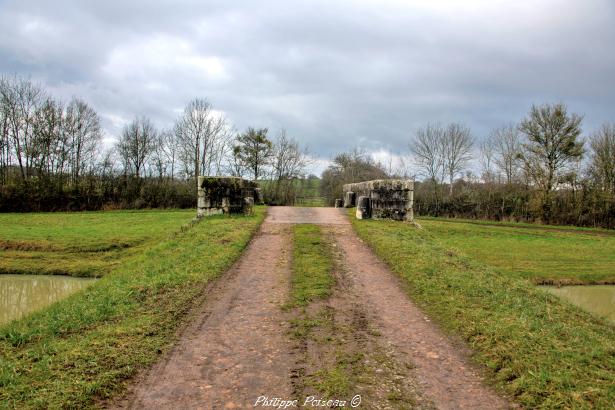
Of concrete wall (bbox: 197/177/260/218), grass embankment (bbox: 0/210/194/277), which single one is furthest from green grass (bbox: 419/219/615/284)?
grass embankment (bbox: 0/210/194/277)

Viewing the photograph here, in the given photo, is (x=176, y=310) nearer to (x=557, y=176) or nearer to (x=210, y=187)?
(x=210, y=187)

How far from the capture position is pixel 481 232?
20.3m

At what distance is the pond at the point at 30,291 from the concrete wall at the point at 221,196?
3.97 m

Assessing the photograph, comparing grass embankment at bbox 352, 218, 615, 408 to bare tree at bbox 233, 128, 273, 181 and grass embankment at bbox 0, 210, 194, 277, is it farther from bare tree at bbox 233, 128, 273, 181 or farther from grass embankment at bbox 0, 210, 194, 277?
bare tree at bbox 233, 128, 273, 181

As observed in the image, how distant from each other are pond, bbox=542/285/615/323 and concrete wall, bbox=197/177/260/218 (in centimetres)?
893

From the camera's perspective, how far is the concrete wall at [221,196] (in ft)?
44.6

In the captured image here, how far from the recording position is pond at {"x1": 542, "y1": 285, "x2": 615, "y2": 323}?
9.18m

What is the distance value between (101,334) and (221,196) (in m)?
9.11

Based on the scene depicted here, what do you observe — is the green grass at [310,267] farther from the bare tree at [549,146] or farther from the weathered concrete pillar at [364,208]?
the bare tree at [549,146]

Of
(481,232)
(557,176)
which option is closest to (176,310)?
(481,232)

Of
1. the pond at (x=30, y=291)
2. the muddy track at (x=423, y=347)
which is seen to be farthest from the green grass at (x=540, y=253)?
the pond at (x=30, y=291)

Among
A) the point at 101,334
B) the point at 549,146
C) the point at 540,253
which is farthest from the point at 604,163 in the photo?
the point at 101,334

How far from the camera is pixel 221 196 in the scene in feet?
45.3

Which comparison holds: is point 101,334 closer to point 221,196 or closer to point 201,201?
point 201,201
